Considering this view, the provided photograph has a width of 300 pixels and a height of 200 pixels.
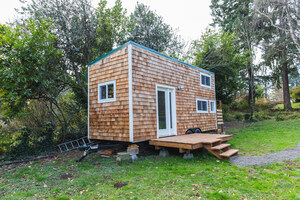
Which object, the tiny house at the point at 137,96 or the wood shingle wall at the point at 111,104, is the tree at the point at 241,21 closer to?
the tiny house at the point at 137,96

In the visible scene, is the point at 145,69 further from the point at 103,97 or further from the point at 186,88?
the point at 186,88

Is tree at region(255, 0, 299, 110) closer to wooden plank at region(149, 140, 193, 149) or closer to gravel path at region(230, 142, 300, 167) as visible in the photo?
gravel path at region(230, 142, 300, 167)

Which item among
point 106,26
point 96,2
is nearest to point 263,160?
point 106,26

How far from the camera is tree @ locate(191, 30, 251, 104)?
15133 mm

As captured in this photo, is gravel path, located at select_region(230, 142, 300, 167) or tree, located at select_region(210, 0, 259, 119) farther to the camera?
tree, located at select_region(210, 0, 259, 119)

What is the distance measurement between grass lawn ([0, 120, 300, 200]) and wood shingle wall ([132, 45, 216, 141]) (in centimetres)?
133

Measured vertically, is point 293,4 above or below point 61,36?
above

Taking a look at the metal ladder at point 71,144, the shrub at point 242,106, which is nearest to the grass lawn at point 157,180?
the metal ladder at point 71,144

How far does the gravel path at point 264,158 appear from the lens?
4.69 m

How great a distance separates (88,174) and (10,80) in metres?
4.36

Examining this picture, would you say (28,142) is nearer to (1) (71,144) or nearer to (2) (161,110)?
(1) (71,144)

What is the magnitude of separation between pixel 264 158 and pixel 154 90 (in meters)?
3.98

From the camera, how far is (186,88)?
822 centimetres

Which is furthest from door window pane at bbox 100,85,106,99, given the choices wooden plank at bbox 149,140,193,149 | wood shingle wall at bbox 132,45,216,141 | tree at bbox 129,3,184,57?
tree at bbox 129,3,184,57
